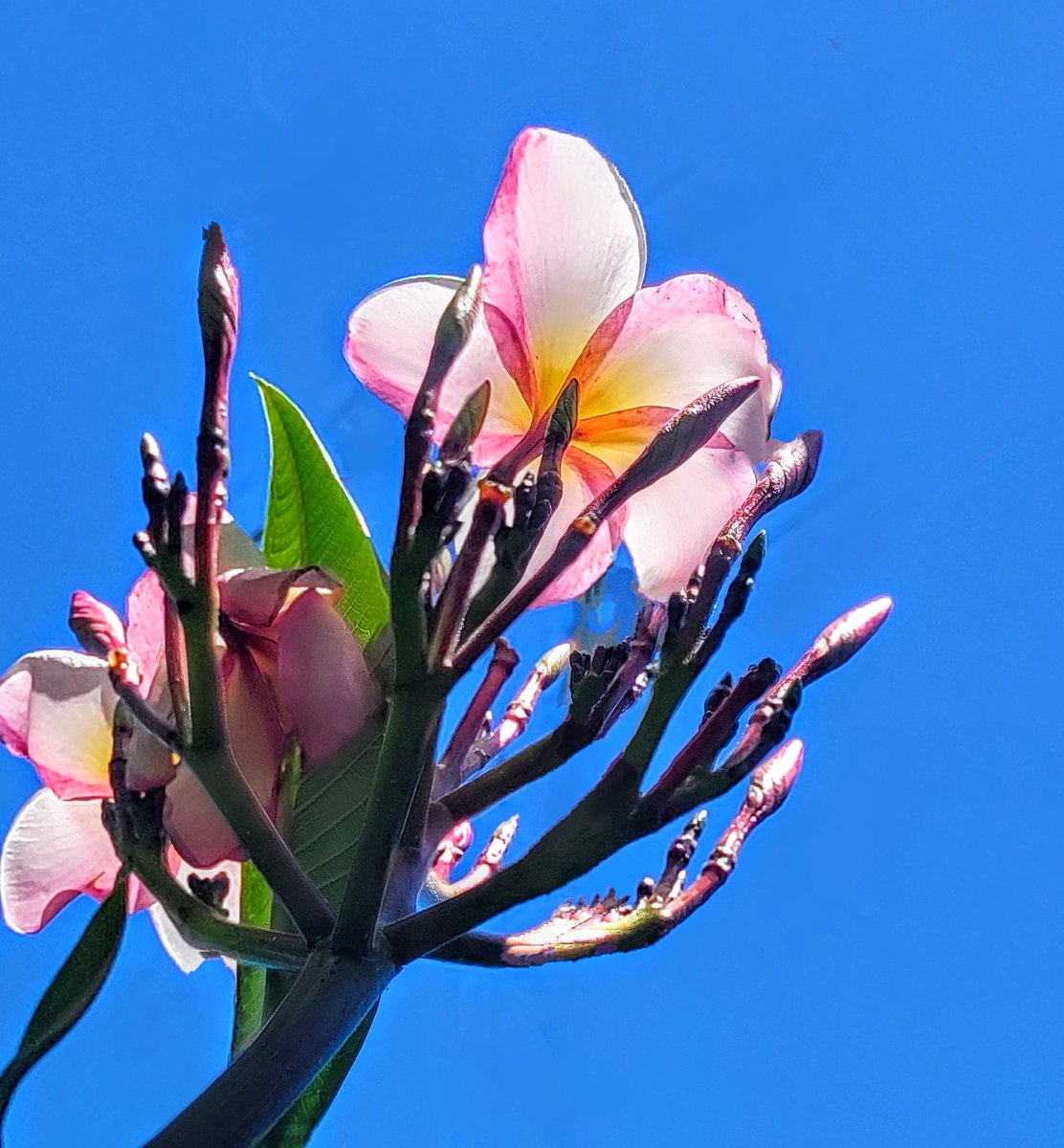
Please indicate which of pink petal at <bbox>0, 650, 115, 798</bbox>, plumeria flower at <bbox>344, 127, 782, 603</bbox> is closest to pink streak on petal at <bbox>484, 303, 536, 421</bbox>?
plumeria flower at <bbox>344, 127, 782, 603</bbox>

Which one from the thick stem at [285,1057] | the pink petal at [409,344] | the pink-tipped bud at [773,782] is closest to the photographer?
the thick stem at [285,1057]

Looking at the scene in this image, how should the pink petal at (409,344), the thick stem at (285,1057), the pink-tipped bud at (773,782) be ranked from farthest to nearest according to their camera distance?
the pink petal at (409,344), the pink-tipped bud at (773,782), the thick stem at (285,1057)

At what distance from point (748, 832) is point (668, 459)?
0.49 feet

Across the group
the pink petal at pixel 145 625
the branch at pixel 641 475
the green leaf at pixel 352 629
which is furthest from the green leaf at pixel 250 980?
the branch at pixel 641 475

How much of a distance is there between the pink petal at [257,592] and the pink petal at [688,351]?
0.19m

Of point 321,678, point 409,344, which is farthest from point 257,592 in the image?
point 409,344

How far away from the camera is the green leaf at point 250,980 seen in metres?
0.57

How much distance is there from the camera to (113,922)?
476mm

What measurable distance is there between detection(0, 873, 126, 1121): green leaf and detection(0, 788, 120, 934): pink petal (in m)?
0.12

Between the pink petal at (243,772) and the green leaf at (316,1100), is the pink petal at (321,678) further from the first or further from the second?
the green leaf at (316,1100)

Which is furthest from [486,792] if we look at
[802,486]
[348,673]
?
[802,486]

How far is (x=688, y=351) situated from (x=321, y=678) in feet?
0.79

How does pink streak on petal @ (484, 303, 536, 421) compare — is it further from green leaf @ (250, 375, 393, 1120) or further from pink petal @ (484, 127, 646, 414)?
green leaf @ (250, 375, 393, 1120)

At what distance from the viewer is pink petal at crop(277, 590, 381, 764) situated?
502mm
